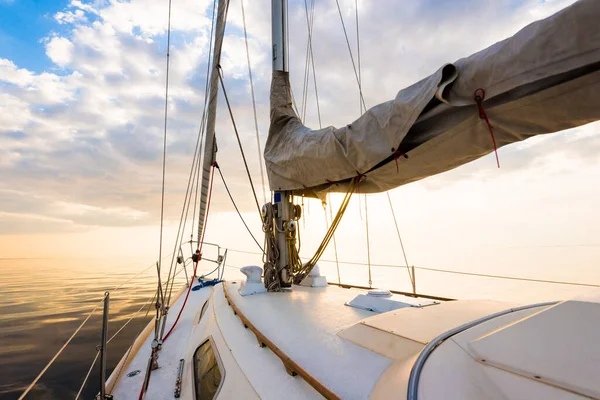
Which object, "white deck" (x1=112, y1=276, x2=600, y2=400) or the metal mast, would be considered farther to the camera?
the metal mast

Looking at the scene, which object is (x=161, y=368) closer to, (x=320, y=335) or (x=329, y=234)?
(x=320, y=335)

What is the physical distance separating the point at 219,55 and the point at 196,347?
447 cm

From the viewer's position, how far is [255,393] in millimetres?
1784

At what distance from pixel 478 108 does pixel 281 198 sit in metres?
3.28

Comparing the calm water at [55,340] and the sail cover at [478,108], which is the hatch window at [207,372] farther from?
the calm water at [55,340]

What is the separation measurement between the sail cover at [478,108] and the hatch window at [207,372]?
2264 millimetres

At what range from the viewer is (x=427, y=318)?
215 centimetres

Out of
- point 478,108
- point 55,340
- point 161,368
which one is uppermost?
point 478,108

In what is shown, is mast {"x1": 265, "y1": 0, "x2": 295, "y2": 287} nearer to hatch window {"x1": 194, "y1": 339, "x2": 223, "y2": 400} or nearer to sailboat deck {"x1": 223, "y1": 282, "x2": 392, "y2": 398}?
sailboat deck {"x1": 223, "y1": 282, "x2": 392, "y2": 398}

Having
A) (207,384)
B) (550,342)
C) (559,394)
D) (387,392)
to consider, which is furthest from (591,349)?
(207,384)

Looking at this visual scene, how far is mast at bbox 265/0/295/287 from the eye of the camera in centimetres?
472

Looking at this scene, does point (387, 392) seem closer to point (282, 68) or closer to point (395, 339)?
point (395, 339)

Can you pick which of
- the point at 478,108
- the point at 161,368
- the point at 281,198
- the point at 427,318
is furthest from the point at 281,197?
the point at 478,108

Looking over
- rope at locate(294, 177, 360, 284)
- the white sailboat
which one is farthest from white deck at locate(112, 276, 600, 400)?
rope at locate(294, 177, 360, 284)
